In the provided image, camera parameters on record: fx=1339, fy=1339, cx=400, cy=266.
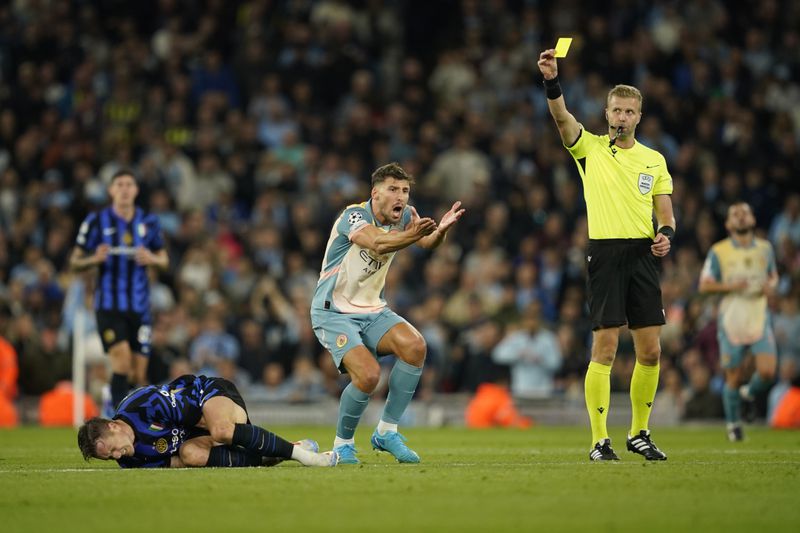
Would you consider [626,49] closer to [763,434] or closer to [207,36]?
[207,36]

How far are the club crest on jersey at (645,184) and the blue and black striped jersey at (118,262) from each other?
600 centimetres

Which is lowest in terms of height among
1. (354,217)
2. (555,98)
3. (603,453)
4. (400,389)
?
(603,453)

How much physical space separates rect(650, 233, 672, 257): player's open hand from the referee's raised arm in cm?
105

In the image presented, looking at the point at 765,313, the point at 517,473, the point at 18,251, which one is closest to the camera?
the point at 517,473

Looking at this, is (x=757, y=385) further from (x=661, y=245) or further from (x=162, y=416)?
(x=162, y=416)

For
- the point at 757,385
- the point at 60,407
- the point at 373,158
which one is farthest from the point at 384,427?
the point at 373,158

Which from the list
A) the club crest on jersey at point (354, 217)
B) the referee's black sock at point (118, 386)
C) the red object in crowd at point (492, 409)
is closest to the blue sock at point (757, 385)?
the red object in crowd at point (492, 409)

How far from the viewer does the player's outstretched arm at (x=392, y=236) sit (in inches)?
359

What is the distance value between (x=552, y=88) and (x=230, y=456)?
3566 millimetres

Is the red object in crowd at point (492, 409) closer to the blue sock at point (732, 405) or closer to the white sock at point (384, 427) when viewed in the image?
the blue sock at point (732, 405)

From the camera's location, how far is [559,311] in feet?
67.3

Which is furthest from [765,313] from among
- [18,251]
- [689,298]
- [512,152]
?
[18,251]

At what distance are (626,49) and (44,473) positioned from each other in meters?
16.0

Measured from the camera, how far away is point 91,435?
8711 millimetres
